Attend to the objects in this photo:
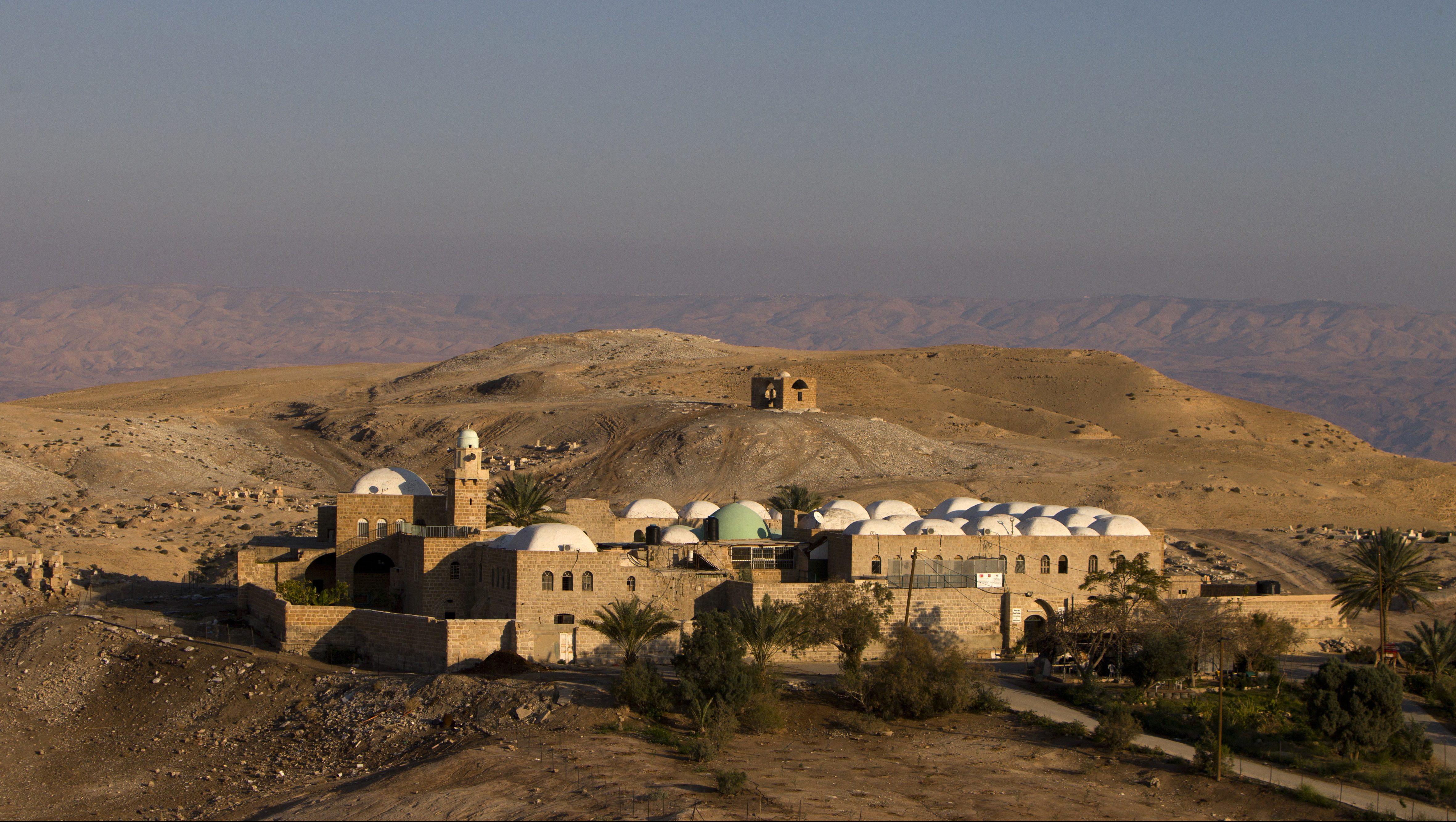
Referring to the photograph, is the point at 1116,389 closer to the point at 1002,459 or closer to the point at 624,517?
the point at 1002,459

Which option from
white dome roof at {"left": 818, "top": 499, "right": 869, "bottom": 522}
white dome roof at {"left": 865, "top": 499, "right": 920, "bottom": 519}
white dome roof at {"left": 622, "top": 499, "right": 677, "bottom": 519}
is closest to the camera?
white dome roof at {"left": 818, "top": 499, "right": 869, "bottom": 522}

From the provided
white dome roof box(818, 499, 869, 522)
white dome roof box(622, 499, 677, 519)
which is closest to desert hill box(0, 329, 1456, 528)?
white dome roof box(818, 499, 869, 522)

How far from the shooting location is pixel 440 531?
42375 millimetres

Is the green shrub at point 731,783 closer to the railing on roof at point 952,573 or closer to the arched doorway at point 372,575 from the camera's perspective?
the railing on roof at point 952,573

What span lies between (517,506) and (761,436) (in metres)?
30.7

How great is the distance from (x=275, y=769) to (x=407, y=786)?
13.8ft

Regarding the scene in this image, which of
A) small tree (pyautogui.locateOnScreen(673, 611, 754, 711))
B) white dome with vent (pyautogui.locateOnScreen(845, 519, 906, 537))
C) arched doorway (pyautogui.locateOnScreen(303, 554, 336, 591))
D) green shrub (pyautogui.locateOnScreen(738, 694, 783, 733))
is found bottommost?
green shrub (pyautogui.locateOnScreen(738, 694, 783, 733))

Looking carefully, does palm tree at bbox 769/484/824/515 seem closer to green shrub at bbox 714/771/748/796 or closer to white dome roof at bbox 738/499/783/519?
white dome roof at bbox 738/499/783/519

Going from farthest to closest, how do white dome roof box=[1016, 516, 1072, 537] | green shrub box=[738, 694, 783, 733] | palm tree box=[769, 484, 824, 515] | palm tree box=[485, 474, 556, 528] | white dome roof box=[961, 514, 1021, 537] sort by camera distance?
palm tree box=[769, 484, 824, 515]
palm tree box=[485, 474, 556, 528]
white dome roof box=[1016, 516, 1072, 537]
white dome roof box=[961, 514, 1021, 537]
green shrub box=[738, 694, 783, 733]

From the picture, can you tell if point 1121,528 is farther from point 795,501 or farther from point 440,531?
point 440,531

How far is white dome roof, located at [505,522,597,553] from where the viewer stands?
124 ft

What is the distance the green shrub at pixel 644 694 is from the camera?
105ft

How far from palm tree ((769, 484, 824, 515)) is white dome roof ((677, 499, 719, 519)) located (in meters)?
2.23

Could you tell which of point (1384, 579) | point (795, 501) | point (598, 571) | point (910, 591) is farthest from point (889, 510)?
point (1384, 579)
